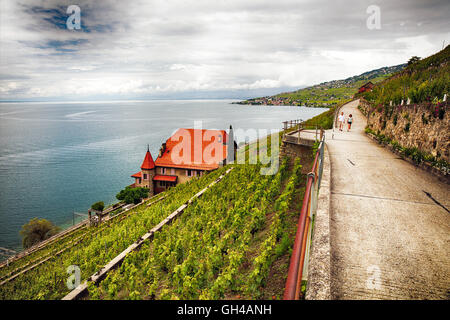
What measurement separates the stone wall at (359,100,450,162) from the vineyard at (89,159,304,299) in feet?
18.6

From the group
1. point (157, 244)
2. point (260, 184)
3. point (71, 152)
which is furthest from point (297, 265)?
point (71, 152)

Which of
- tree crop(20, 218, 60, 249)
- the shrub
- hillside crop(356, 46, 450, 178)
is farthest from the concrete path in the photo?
tree crop(20, 218, 60, 249)

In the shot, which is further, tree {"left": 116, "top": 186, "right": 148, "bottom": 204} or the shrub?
tree {"left": 116, "top": 186, "right": 148, "bottom": 204}

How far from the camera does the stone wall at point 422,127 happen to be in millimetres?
10180

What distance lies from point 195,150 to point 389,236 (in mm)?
37996

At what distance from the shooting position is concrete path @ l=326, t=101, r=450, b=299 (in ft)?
14.0

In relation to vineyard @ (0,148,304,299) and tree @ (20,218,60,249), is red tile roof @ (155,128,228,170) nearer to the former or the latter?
tree @ (20,218,60,249)

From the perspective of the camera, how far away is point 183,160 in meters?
40.1

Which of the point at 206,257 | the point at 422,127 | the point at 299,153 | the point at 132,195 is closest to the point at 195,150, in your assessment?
the point at 132,195

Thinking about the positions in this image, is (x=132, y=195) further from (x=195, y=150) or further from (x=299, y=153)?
(x=299, y=153)

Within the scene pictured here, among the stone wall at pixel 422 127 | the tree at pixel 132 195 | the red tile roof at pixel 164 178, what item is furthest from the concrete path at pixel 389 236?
the tree at pixel 132 195
